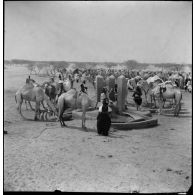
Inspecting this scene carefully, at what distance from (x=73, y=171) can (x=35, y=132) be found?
572 millimetres

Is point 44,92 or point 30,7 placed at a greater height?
point 30,7

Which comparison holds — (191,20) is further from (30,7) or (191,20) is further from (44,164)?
(44,164)

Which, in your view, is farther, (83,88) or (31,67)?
(83,88)

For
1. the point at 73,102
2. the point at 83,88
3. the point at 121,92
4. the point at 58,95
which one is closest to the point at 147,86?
the point at 121,92

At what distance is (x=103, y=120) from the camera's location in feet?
10.4

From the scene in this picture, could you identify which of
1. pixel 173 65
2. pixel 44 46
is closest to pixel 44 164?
pixel 44 46

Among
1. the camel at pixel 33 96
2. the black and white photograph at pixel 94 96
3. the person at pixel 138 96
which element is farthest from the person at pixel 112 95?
the camel at pixel 33 96

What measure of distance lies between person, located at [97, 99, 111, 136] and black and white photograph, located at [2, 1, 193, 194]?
0.01m

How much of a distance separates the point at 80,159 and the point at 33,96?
32.9 inches

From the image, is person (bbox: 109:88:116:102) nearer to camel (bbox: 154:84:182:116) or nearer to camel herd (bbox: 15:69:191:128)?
camel herd (bbox: 15:69:191:128)

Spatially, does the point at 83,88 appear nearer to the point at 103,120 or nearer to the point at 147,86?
the point at 103,120

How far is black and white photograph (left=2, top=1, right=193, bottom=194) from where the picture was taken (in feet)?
10.00

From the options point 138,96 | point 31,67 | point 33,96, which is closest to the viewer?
point 31,67

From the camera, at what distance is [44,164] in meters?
3.06
